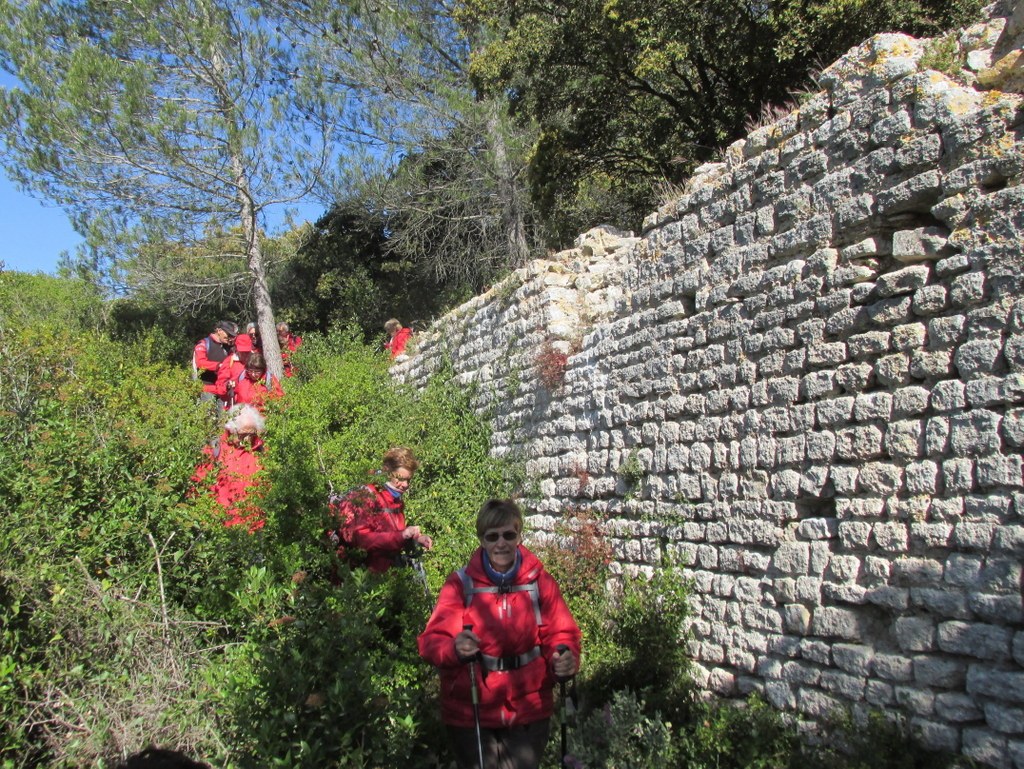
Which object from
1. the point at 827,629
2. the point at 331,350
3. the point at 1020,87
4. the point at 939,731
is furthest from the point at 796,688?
the point at 331,350

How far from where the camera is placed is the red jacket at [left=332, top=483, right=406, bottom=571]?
16.5 feet

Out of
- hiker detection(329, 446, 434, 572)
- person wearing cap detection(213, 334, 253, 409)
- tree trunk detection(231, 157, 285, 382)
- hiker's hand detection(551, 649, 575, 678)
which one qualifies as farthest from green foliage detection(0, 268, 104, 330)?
hiker's hand detection(551, 649, 575, 678)

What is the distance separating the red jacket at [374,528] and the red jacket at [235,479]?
659 mm

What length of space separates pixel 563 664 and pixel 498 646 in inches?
10.6

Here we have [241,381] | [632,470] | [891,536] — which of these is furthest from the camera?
[241,381]

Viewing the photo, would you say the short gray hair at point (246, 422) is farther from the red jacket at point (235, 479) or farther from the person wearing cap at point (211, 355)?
the person wearing cap at point (211, 355)

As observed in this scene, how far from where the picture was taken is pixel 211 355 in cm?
932

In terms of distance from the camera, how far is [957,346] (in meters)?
3.77

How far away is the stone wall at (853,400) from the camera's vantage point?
11.7ft

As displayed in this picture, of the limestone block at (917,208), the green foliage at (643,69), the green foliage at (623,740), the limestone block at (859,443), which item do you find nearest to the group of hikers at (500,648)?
the green foliage at (623,740)

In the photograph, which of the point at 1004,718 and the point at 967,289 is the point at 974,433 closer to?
the point at 967,289

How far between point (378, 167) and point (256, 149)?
3054 mm

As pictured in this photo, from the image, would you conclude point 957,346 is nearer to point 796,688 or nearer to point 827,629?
point 827,629

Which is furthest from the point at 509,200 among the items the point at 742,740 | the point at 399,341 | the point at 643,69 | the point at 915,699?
the point at 915,699
